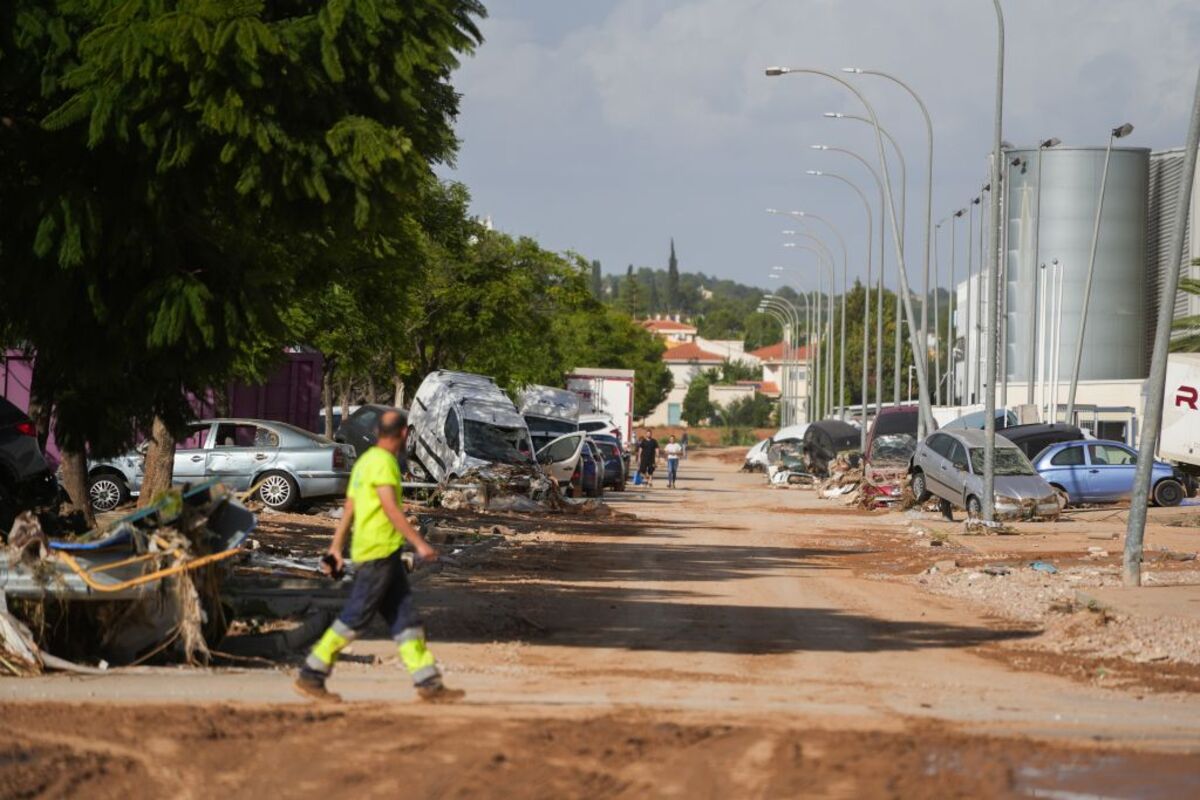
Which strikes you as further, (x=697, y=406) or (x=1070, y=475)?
(x=697, y=406)

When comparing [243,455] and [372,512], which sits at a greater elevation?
[243,455]

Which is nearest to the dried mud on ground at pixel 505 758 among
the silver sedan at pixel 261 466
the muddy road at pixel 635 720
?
the muddy road at pixel 635 720

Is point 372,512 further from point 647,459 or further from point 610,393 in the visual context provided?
point 610,393

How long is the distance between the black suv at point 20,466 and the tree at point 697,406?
15485cm

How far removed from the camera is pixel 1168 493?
38906 millimetres

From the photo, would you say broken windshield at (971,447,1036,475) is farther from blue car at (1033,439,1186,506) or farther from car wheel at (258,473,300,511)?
car wheel at (258,473,300,511)

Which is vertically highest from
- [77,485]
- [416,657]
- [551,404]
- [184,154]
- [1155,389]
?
[184,154]

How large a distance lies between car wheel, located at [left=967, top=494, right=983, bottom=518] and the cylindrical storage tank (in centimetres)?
6549

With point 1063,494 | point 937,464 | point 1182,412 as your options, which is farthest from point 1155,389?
point 1182,412

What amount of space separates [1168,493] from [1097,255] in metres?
61.0

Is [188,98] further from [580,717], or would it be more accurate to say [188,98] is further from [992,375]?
[992,375]

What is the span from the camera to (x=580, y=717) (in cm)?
927

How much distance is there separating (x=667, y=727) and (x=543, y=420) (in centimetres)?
4132

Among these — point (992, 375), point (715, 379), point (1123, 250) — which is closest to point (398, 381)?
point (992, 375)
